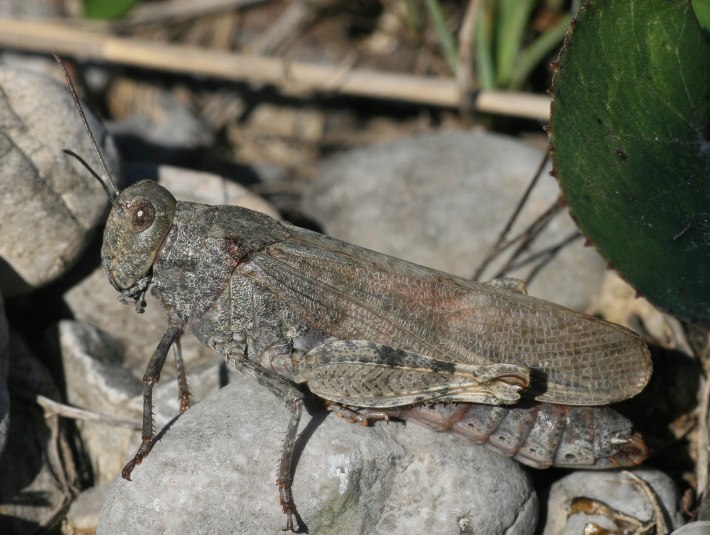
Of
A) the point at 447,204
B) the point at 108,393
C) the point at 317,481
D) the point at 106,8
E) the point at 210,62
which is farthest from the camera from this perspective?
the point at 106,8

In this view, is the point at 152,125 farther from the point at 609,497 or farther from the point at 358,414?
the point at 609,497

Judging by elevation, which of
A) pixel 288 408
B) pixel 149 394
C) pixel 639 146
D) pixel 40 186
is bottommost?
pixel 149 394

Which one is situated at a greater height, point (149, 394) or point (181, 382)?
point (149, 394)

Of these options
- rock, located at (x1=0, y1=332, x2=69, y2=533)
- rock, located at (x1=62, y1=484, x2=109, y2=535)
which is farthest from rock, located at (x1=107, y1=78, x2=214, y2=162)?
rock, located at (x1=62, y1=484, x2=109, y2=535)

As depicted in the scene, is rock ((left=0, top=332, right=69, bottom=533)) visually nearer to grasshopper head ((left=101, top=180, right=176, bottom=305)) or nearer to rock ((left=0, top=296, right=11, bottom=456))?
A: rock ((left=0, top=296, right=11, bottom=456))

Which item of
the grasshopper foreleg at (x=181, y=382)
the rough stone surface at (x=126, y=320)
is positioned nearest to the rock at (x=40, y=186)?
the rough stone surface at (x=126, y=320)

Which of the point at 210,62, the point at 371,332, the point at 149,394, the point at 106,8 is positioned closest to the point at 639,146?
the point at 371,332

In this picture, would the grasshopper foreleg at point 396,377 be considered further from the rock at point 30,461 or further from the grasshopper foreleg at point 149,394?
the rock at point 30,461
